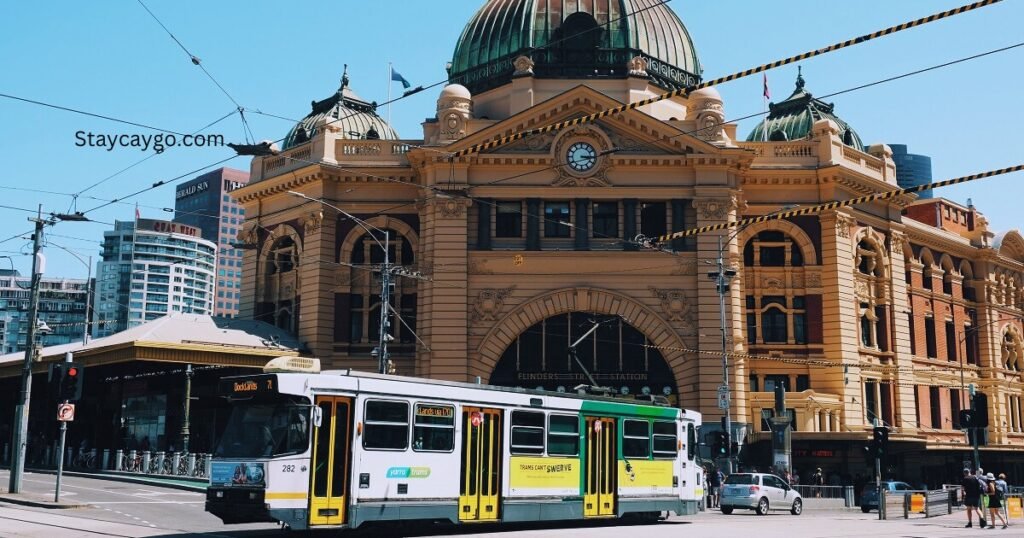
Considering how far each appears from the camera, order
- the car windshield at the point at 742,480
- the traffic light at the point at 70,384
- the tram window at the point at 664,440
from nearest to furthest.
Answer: the tram window at the point at 664,440, the traffic light at the point at 70,384, the car windshield at the point at 742,480

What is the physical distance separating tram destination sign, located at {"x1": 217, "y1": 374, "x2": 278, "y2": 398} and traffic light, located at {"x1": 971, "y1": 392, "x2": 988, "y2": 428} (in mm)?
25258

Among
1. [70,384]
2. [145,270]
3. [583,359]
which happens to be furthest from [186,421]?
[145,270]

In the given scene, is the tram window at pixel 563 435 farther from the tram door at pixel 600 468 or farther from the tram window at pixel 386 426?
the tram window at pixel 386 426

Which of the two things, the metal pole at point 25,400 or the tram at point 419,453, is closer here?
the tram at point 419,453

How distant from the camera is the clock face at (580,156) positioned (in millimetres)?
52562

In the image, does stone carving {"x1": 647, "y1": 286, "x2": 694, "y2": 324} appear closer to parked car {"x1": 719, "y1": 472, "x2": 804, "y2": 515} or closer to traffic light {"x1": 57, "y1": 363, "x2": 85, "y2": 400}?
parked car {"x1": 719, "y1": 472, "x2": 804, "y2": 515}

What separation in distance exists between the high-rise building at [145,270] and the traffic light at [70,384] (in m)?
145

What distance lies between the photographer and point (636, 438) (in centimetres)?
2947

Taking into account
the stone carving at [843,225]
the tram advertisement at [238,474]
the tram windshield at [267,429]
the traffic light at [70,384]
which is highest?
the stone carving at [843,225]

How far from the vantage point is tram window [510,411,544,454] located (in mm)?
25859

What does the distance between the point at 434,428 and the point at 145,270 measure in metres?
162

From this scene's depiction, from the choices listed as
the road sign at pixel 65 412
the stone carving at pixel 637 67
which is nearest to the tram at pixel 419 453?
the road sign at pixel 65 412

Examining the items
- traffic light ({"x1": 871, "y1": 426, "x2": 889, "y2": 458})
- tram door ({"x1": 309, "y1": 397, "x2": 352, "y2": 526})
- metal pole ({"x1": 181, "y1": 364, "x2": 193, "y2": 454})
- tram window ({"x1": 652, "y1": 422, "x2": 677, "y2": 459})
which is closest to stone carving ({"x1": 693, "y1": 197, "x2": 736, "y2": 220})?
traffic light ({"x1": 871, "y1": 426, "x2": 889, "y2": 458})

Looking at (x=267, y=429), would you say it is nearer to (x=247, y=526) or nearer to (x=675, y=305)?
(x=247, y=526)
